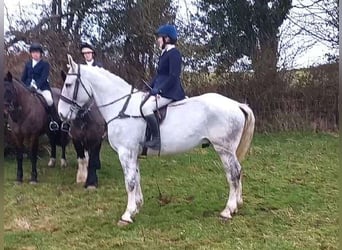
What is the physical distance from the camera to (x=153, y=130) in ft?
17.4

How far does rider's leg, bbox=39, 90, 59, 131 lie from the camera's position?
762 centimetres

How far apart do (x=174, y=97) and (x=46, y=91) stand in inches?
119

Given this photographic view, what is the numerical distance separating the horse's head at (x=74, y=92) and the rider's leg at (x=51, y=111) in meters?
2.12

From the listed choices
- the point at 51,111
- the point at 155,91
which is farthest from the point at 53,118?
the point at 155,91

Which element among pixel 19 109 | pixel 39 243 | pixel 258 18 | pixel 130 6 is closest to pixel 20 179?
pixel 19 109

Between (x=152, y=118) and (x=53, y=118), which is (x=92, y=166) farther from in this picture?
(x=152, y=118)

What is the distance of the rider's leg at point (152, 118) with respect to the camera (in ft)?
17.3

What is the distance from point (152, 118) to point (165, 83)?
0.39 m

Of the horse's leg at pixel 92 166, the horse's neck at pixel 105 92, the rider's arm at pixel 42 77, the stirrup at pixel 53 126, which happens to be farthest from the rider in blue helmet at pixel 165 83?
the rider's arm at pixel 42 77

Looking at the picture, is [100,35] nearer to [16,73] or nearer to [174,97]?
[16,73]

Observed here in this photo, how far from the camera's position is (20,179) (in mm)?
7441

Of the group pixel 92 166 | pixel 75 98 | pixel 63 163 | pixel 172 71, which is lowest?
pixel 63 163

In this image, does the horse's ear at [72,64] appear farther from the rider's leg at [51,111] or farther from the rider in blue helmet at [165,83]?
the rider's leg at [51,111]

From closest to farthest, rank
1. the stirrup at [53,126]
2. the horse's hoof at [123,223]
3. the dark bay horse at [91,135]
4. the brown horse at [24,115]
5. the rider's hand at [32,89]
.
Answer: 1. the horse's hoof at [123,223]
2. the dark bay horse at [91,135]
3. the brown horse at [24,115]
4. the rider's hand at [32,89]
5. the stirrup at [53,126]
